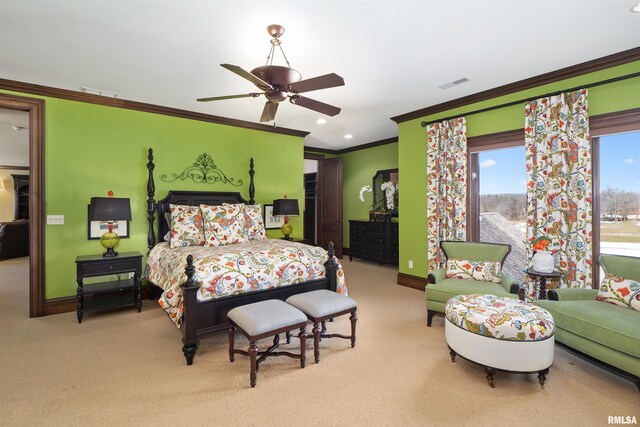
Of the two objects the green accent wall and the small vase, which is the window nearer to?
the small vase

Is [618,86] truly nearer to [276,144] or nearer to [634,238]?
[634,238]

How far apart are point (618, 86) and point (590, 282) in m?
2.04

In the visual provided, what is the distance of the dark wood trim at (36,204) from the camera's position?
368 cm

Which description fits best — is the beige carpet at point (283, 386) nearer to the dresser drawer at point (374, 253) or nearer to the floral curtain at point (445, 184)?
the floral curtain at point (445, 184)

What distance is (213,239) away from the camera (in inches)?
159

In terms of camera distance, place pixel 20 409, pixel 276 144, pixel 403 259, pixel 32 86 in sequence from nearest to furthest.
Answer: pixel 20 409, pixel 32 86, pixel 403 259, pixel 276 144

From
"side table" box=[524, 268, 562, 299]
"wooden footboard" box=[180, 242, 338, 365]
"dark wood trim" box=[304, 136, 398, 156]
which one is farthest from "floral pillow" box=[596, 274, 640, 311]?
"dark wood trim" box=[304, 136, 398, 156]

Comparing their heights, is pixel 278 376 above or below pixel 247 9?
below

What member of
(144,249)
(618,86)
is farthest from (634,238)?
(144,249)

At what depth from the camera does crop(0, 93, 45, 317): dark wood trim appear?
12.1ft

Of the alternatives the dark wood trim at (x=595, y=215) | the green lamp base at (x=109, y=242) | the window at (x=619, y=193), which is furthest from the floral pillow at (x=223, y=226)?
the window at (x=619, y=193)

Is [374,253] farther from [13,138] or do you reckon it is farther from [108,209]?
[13,138]

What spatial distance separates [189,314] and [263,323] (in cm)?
75

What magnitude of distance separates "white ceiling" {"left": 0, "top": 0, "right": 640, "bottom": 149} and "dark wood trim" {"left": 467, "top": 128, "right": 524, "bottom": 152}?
2.05 feet
